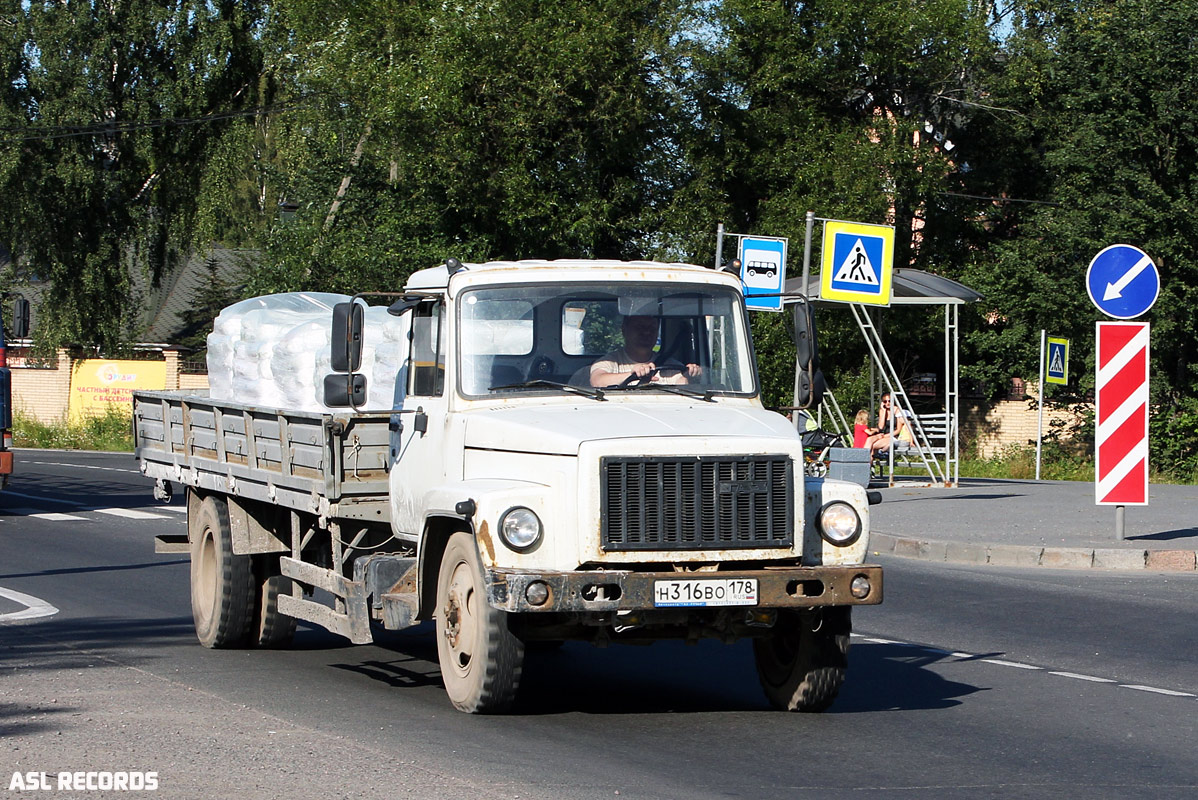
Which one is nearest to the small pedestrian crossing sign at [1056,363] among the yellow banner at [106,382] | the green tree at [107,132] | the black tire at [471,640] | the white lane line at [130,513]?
→ the white lane line at [130,513]

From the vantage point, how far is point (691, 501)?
23.4ft

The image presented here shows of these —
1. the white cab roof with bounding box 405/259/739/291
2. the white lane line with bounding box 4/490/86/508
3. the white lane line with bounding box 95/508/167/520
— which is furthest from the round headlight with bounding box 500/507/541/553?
the white lane line with bounding box 4/490/86/508

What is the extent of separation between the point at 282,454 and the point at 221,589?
1380 millimetres

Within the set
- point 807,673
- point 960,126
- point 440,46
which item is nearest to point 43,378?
point 440,46

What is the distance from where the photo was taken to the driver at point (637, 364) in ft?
26.4

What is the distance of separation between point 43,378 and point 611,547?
4551cm

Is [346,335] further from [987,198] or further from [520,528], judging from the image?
[987,198]

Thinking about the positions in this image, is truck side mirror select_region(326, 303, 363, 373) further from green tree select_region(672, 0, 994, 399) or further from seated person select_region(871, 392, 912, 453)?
green tree select_region(672, 0, 994, 399)

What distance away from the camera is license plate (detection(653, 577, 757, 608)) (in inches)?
275

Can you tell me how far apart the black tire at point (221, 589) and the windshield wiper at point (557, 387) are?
2.98 meters

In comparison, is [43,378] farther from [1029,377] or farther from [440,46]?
[1029,377]

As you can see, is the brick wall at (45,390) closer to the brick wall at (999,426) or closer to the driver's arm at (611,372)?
the brick wall at (999,426)

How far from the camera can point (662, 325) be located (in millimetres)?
8203

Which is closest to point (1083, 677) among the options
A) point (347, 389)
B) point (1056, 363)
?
point (347, 389)
